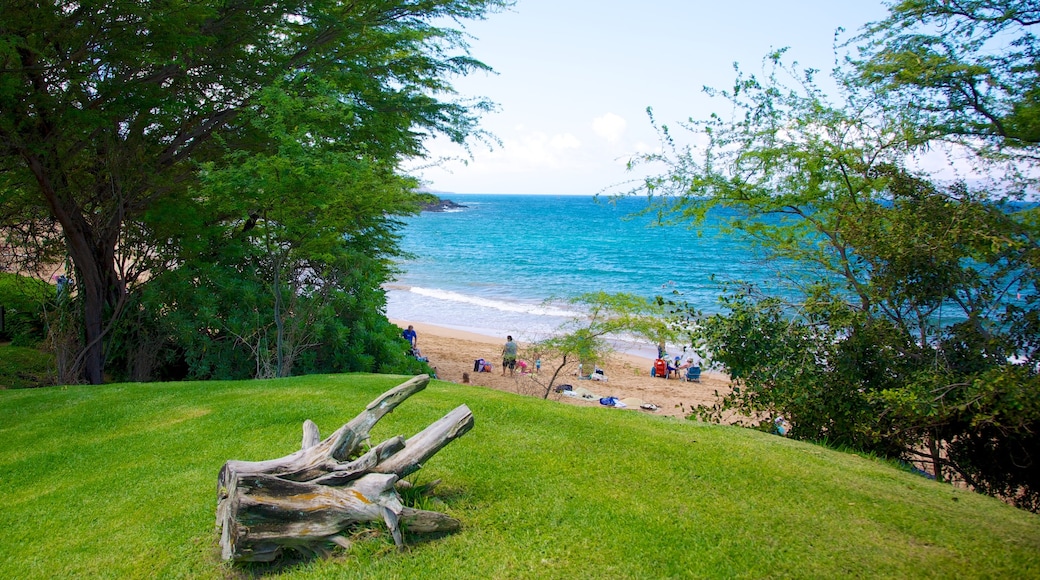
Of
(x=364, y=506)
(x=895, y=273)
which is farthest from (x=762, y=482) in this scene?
(x=895, y=273)

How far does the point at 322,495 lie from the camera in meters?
Result: 4.39

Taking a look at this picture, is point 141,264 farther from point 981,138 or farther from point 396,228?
point 981,138

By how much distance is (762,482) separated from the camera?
5.56m

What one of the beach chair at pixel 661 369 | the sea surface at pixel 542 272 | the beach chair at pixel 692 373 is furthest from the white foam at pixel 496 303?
the beach chair at pixel 692 373

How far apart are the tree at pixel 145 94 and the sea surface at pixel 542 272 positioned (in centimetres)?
562

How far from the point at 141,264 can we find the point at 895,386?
1351cm

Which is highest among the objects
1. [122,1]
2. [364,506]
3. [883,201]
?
[122,1]

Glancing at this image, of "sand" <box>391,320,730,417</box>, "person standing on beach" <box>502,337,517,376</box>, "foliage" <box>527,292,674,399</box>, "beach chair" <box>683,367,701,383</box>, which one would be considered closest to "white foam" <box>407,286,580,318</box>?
"sand" <box>391,320,730,417</box>

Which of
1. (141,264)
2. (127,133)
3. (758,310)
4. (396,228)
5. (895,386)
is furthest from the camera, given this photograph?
(396,228)

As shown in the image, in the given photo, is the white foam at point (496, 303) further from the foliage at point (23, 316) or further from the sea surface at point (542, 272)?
the foliage at point (23, 316)

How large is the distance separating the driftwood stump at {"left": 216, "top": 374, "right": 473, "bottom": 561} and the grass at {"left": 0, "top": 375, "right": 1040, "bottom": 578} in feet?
0.54

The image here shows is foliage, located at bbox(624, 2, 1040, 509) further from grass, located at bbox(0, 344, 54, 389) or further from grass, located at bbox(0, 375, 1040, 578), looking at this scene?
grass, located at bbox(0, 344, 54, 389)

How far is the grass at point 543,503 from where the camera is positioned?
429 cm

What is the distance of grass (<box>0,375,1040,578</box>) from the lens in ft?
14.1
